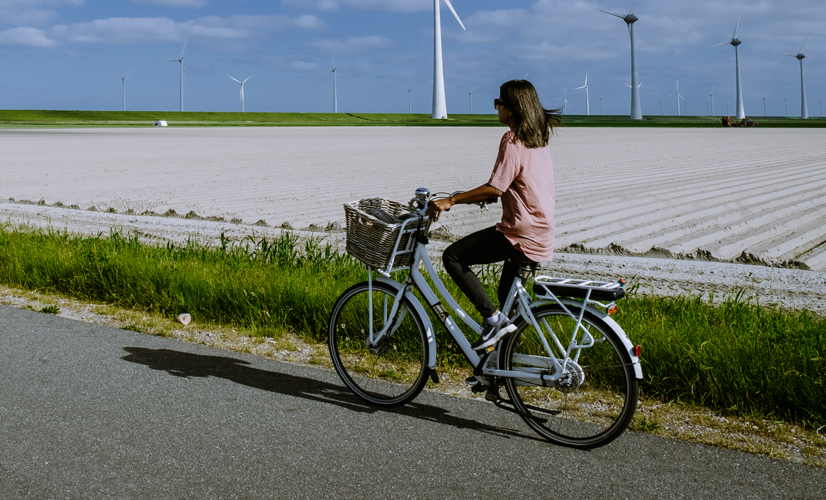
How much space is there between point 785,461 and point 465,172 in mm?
17501

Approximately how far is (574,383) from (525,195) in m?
1.04

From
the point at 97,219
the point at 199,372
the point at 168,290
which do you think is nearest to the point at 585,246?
the point at 168,290

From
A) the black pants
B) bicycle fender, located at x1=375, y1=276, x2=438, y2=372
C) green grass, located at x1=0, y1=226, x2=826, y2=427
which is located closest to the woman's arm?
the black pants

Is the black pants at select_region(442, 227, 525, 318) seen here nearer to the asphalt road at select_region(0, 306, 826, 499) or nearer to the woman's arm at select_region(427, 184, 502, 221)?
the woman's arm at select_region(427, 184, 502, 221)

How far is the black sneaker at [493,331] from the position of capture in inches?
167

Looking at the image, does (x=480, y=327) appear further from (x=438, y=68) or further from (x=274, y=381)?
(x=438, y=68)

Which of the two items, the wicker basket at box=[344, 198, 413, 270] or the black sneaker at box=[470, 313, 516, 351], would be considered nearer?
the black sneaker at box=[470, 313, 516, 351]

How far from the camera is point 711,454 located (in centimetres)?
396

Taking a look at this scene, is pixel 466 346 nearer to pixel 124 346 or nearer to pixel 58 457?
pixel 58 457

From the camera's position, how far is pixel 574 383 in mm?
4141

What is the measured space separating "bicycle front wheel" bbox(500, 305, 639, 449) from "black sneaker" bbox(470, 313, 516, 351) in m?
0.07

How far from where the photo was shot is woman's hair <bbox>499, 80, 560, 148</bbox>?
4.00 metres

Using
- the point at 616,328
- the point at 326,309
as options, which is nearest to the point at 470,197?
the point at 616,328

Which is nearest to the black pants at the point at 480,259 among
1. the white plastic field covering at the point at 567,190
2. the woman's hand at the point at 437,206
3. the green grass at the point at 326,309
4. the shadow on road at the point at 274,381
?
the woman's hand at the point at 437,206
